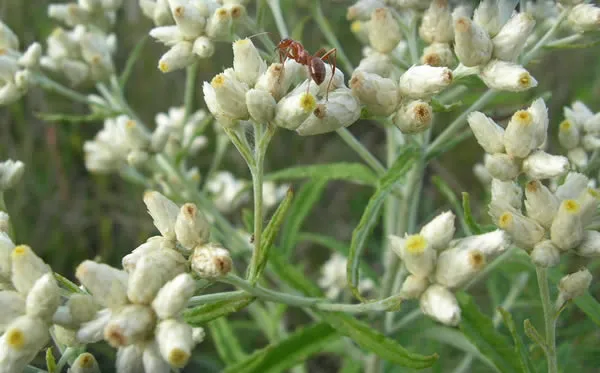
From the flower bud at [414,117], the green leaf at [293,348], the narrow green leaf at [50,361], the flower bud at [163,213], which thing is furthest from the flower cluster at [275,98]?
the green leaf at [293,348]

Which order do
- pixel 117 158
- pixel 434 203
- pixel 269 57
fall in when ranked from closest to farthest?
pixel 269 57 → pixel 117 158 → pixel 434 203

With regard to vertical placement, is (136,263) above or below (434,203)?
above

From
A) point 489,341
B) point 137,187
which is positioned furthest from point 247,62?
point 137,187

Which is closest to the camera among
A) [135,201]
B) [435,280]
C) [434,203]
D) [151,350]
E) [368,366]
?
[151,350]

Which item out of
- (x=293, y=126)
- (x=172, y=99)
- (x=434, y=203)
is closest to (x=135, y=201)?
(x=172, y=99)

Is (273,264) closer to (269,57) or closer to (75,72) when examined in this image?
(269,57)

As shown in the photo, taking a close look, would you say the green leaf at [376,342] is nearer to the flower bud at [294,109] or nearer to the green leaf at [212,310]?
the green leaf at [212,310]

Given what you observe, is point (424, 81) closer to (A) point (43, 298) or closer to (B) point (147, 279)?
(B) point (147, 279)

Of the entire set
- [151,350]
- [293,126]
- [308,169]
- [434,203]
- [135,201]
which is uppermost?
[293,126]
